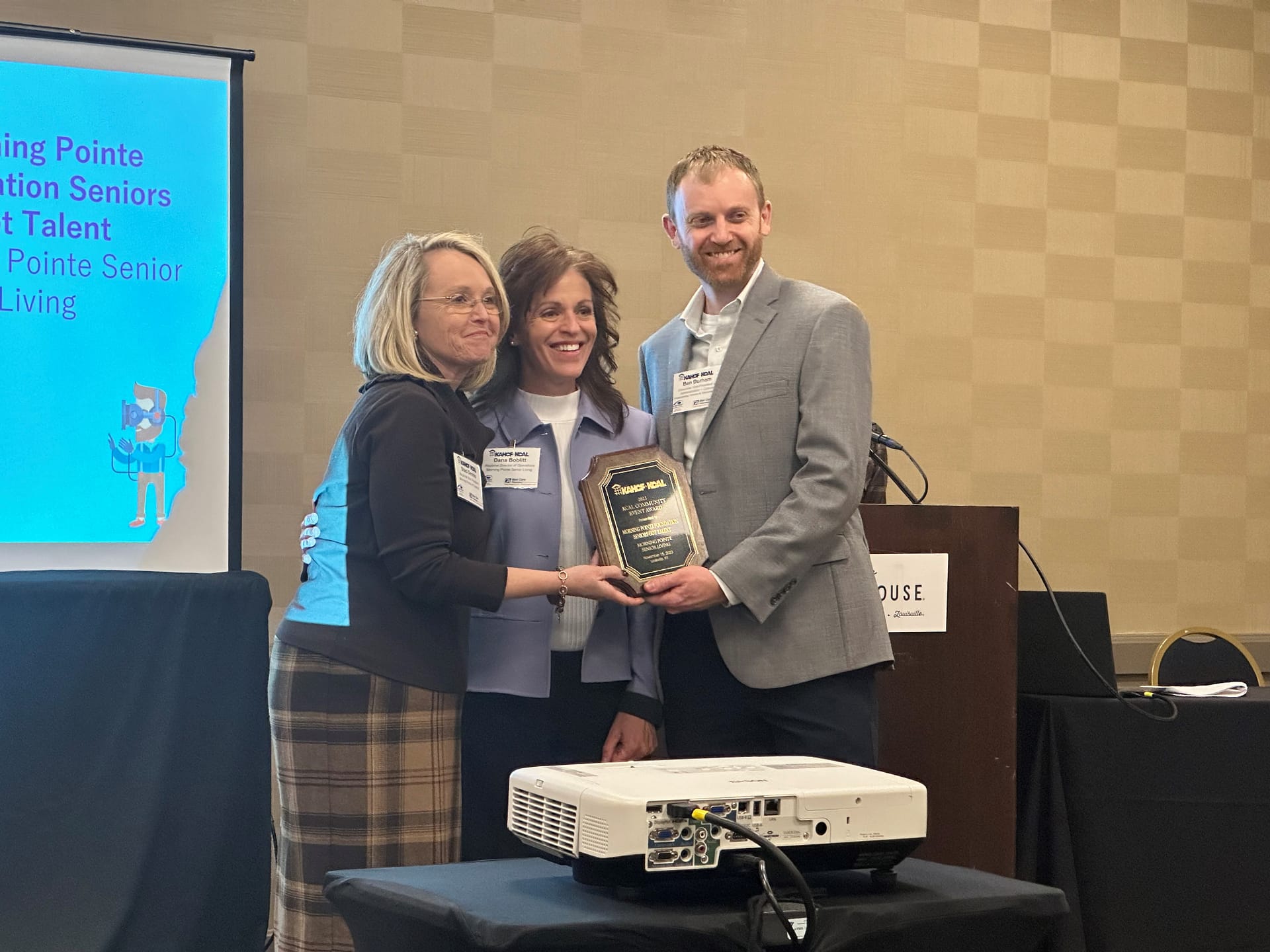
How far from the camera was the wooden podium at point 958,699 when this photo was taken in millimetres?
2758

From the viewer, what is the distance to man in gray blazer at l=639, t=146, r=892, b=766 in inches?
86.4

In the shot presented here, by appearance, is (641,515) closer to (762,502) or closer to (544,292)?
(762,502)

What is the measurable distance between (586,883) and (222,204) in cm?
242

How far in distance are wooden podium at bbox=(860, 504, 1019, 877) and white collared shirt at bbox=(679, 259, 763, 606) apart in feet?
1.89

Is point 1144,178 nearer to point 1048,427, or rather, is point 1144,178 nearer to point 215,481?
point 1048,427

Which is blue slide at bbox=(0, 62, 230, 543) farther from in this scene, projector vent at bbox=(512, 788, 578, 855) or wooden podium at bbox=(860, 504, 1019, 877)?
projector vent at bbox=(512, 788, 578, 855)

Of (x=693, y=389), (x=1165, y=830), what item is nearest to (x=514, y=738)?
(x=693, y=389)

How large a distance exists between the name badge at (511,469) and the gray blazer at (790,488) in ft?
0.98

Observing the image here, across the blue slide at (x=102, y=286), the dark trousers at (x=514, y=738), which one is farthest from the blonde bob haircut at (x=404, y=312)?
the blue slide at (x=102, y=286)

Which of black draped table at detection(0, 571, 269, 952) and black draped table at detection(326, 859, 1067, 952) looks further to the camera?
black draped table at detection(0, 571, 269, 952)

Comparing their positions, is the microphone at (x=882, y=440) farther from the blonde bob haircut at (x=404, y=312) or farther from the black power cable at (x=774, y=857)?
the black power cable at (x=774, y=857)

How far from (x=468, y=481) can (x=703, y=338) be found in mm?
599

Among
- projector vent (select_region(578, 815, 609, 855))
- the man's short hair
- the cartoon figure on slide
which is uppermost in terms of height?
the man's short hair

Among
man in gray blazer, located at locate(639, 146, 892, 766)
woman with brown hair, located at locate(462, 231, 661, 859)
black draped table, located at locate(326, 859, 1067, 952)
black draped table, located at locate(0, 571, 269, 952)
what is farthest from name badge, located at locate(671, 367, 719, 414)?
black draped table, located at locate(326, 859, 1067, 952)
